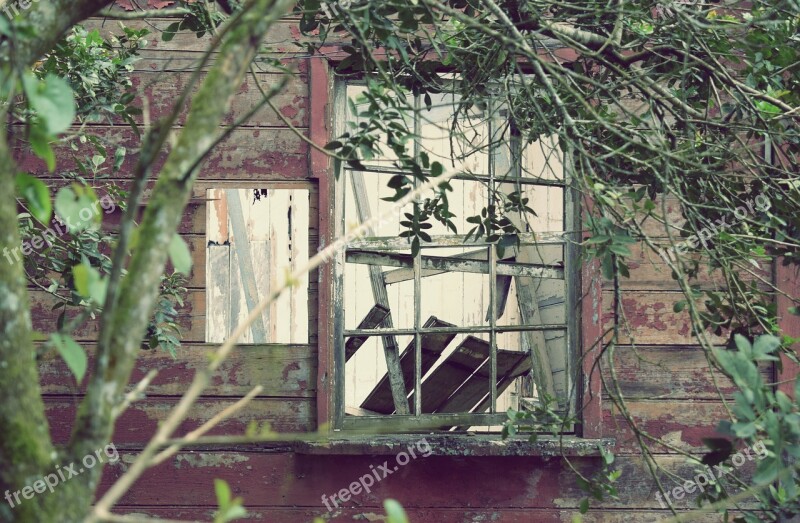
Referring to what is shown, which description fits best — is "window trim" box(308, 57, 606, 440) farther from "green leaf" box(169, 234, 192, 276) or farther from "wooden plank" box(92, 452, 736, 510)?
"green leaf" box(169, 234, 192, 276)

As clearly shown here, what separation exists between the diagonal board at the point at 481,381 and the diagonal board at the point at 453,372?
0.06 feet

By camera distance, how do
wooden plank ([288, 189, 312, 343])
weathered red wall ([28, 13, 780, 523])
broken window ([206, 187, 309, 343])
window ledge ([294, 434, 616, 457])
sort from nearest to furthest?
1. window ledge ([294, 434, 616, 457])
2. weathered red wall ([28, 13, 780, 523])
3. broken window ([206, 187, 309, 343])
4. wooden plank ([288, 189, 312, 343])

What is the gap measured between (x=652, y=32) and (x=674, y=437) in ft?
6.06

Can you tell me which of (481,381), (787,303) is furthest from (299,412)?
(787,303)

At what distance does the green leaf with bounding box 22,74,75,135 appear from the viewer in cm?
95

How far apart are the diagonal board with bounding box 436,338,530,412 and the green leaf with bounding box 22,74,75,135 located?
3342 millimetres

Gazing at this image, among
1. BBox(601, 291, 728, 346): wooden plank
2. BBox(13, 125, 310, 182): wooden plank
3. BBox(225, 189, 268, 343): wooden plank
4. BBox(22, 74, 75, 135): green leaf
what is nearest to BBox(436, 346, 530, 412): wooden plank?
BBox(601, 291, 728, 346): wooden plank

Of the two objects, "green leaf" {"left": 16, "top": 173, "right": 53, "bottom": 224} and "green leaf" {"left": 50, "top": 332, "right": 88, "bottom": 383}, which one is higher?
"green leaf" {"left": 16, "top": 173, "right": 53, "bottom": 224}

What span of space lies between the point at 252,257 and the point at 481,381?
260cm

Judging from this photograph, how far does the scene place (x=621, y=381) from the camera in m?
3.74

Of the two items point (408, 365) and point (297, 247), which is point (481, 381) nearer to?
point (408, 365)

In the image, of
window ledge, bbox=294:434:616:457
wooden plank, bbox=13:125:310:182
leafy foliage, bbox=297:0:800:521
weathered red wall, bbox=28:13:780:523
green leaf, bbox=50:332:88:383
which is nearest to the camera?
green leaf, bbox=50:332:88:383

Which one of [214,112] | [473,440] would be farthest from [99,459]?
[473,440]

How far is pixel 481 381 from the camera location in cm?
423
